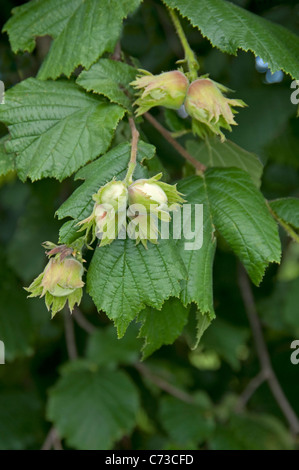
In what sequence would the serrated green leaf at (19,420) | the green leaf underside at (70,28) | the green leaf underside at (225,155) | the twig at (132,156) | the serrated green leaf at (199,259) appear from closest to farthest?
the twig at (132,156) < the serrated green leaf at (199,259) < the green leaf underside at (70,28) < the green leaf underside at (225,155) < the serrated green leaf at (19,420)

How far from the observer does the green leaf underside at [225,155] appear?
48.0 inches

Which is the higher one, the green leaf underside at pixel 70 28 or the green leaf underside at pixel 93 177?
the green leaf underside at pixel 70 28

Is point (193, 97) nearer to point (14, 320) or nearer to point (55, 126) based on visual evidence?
point (55, 126)

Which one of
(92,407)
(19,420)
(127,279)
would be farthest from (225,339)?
(127,279)

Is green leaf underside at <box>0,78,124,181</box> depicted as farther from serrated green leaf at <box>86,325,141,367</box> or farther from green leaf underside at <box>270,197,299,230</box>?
serrated green leaf at <box>86,325,141,367</box>

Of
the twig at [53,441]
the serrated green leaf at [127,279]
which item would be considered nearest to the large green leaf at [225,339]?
the twig at [53,441]

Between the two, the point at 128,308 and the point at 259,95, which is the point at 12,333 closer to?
the point at 128,308

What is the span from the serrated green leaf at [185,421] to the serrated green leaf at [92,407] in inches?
5.6

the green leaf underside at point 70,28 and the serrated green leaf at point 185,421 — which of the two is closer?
the green leaf underside at point 70,28

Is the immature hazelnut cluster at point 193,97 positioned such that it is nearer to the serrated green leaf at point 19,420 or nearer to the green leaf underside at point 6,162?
the green leaf underside at point 6,162

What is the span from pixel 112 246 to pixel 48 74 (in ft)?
1.40

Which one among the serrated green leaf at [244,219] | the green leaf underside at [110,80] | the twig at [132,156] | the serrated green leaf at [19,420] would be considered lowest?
the serrated green leaf at [19,420]

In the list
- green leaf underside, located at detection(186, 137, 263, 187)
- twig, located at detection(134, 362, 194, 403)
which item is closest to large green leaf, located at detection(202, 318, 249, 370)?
twig, located at detection(134, 362, 194, 403)

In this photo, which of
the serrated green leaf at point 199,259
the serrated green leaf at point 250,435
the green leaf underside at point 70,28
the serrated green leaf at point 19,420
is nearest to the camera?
the serrated green leaf at point 199,259
